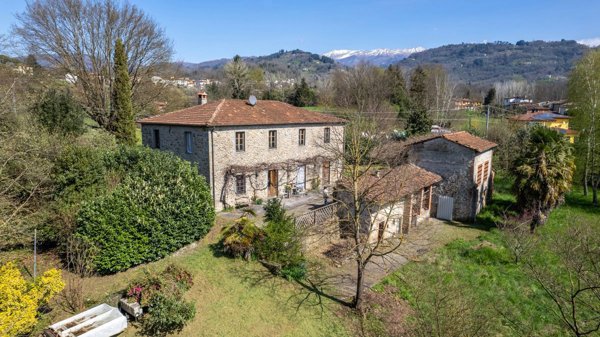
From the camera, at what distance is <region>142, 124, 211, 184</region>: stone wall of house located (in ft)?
67.1

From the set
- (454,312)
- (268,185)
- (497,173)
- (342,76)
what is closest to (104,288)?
(454,312)

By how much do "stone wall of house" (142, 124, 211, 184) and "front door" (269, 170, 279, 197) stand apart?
462 cm

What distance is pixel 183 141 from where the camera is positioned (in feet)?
71.6

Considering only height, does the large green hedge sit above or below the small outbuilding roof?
below

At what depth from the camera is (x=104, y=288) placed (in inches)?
456

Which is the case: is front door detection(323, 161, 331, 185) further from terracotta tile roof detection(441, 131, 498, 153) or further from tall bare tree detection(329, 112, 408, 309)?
terracotta tile roof detection(441, 131, 498, 153)

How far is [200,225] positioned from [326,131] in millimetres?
14882

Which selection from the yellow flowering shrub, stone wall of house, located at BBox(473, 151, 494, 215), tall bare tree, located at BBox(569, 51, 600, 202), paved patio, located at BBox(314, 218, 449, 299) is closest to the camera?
the yellow flowering shrub

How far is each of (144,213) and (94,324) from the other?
13.7 ft

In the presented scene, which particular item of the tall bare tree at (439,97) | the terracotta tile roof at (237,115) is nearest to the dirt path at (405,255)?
the terracotta tile roof at (237,115)

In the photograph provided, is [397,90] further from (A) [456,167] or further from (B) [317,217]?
(B) [317,217]

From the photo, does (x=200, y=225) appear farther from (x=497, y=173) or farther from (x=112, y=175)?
(x=497, y=173)

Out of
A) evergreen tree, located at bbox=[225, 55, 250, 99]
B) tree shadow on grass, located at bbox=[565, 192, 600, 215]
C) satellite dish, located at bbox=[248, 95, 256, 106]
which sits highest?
evergreen tree, located at bbox=[225, 55, 250, 99]

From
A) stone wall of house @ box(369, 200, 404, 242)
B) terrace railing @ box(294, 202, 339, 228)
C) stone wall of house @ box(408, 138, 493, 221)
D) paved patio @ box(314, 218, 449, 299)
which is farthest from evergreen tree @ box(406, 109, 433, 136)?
terrace railing @ box(294, 202, 339, 228)
